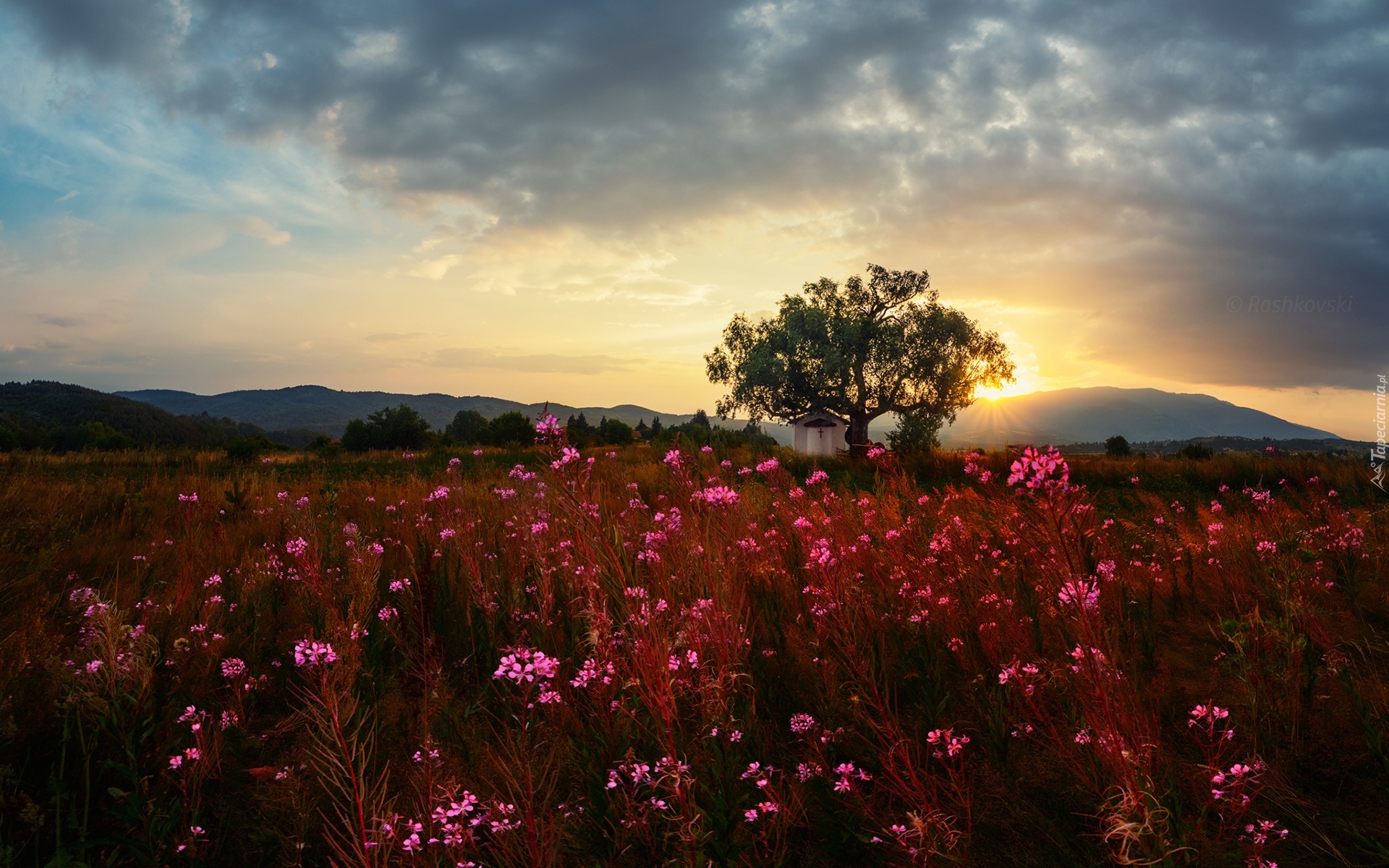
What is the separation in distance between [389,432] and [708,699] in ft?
166

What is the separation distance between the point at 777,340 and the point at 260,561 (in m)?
35.9

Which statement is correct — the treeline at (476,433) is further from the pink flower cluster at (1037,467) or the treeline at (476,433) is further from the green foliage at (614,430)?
the pink flower cluster at (1037,467)

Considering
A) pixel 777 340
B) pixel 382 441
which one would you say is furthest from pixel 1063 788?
pixel 382 441

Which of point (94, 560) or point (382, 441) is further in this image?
point (382, 441)

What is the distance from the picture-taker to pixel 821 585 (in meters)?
3.76

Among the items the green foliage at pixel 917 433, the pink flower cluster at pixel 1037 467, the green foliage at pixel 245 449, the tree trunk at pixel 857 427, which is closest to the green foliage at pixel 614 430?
the tree trunk at pixel 857 427

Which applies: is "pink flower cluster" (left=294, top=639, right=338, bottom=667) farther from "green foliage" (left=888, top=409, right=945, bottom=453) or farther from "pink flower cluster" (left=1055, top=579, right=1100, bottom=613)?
"green foliage" (left=888, top=409, right=945, bottom=453)

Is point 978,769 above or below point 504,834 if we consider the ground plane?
below

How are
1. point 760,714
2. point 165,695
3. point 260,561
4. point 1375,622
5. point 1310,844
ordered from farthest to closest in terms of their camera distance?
1. point 260,561
2. point 1375,622
3. point 760,714
4. point 165,695
5. point 1310,844

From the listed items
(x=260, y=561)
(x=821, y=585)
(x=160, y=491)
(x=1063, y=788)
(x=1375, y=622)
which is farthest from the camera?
(x=160, y=491)

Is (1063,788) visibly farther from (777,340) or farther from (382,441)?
(382,441)

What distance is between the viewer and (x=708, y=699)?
2191 mm

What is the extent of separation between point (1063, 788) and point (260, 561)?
237 inches

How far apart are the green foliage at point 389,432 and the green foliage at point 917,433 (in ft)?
105
